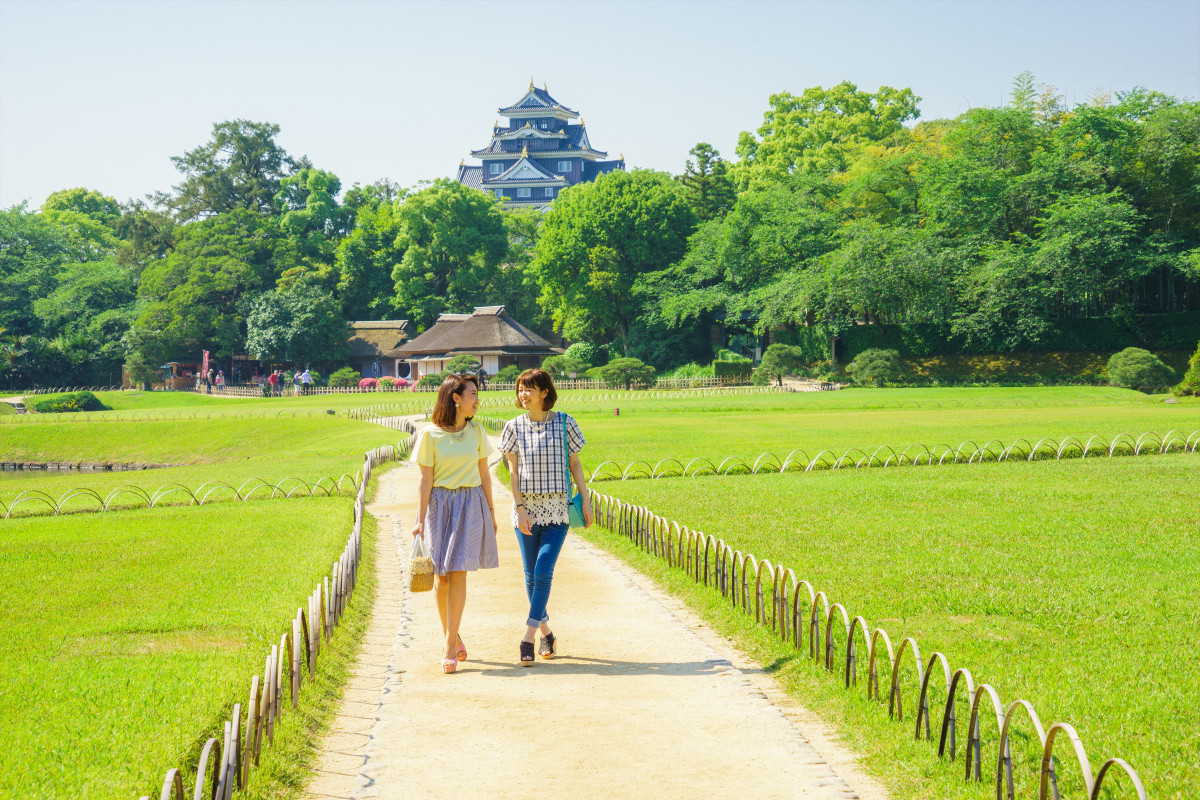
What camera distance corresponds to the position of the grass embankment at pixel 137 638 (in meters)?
4.71

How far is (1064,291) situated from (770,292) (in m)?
13.5

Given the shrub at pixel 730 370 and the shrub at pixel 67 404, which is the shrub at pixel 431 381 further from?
the shrub at pixel 67 404

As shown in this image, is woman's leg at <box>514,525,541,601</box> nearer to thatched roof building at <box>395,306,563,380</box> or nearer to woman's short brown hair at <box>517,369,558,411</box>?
woman's short brown hair at <box>517,369,558,411</box>

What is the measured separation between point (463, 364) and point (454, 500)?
46.3 m

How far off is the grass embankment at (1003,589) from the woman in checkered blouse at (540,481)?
161 cm

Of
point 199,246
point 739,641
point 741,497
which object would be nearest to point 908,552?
point 739,641

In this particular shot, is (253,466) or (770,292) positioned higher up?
(770,292)

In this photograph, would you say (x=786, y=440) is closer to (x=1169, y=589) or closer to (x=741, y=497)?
(x=741, y=497)

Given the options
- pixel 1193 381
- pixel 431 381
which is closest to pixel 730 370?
pixel 431 381

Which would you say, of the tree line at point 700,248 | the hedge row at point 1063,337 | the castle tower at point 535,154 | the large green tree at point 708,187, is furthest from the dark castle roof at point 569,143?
the hedge row at point 1063,337

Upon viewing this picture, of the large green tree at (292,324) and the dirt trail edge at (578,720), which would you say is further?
the large green tree at (292,324)

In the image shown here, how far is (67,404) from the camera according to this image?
4425 cm

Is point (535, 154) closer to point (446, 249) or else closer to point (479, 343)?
point (446, 249)

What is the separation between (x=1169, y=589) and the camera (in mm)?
7961
